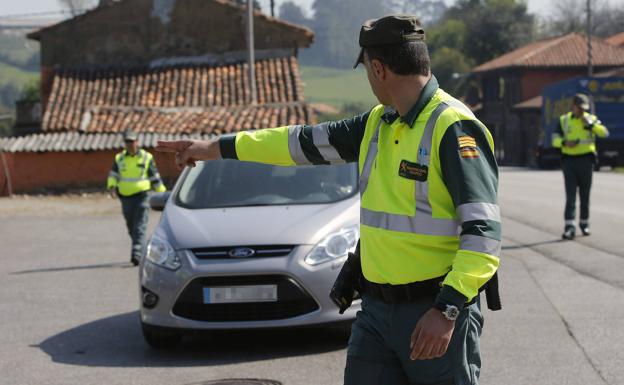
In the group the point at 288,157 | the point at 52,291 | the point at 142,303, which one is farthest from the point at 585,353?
the point at 52,291

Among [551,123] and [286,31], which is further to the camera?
[551,123]

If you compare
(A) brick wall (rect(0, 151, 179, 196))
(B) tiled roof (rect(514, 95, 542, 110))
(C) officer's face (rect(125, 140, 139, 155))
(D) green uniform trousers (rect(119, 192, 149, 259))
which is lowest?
(B) tiled roof (rect(514, 95, 542, 110))

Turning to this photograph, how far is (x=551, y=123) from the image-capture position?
4581 cm

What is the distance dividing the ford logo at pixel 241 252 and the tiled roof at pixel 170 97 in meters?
24.4

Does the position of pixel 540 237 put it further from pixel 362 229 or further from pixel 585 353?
pixel 362 229

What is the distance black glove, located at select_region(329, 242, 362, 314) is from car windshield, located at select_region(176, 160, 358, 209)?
475 centimetres

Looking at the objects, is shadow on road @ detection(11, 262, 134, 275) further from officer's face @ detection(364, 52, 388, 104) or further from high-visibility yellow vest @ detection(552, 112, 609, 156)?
officer's face @ detection(364, 52, 388, 104)

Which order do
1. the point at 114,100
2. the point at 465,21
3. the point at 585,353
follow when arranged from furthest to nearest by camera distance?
the point at 465,21, the point at 114,100, the point at 585,353

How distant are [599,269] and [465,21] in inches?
3990

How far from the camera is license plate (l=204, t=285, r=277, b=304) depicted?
7891 millimetres

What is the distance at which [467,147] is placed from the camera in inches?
147

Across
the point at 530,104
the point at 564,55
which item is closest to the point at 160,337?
the point at 530,104

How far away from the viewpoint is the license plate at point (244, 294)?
7.89 m

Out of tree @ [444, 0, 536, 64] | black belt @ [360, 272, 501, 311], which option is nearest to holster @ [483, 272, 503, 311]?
black belt @ [360, 272, 501, 311]
